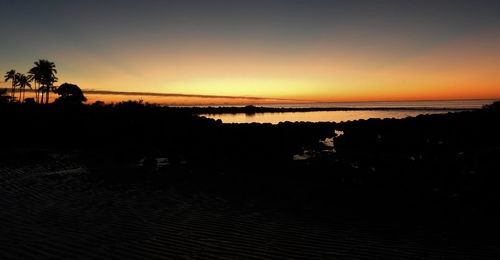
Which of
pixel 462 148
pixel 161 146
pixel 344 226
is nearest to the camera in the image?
pixel 344 226

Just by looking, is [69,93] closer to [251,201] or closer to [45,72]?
[45,72]

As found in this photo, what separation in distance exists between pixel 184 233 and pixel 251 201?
13.8 feet

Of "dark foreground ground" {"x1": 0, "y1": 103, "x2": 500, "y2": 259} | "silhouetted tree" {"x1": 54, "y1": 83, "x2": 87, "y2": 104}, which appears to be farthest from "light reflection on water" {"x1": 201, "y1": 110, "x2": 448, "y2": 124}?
"dark foreground ground" {"x1": 0, "y1": 103, "x2": 500, "y2": 259}

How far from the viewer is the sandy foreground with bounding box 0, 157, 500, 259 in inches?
332

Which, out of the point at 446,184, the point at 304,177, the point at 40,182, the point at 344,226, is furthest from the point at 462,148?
the point at 40,182

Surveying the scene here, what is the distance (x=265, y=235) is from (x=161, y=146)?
913 inches

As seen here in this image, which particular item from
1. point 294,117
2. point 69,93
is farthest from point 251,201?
point 294,117

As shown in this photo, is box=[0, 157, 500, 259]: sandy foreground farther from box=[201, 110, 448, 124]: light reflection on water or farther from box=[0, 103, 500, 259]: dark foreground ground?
box=[201, 110, 448, 124]: light reflection on water

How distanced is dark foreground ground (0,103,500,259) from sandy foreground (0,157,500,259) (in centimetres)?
4

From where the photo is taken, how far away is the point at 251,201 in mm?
13500

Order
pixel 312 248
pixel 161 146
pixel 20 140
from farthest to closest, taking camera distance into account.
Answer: pixel 20 140, pixel 161 146, pixel 312 248

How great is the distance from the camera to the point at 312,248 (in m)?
8.77

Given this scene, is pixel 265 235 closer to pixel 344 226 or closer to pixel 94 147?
pixel 344 226

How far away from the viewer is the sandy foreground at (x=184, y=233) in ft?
27.7
